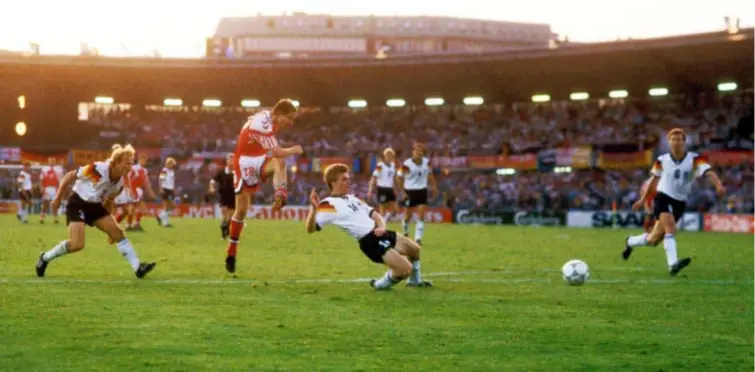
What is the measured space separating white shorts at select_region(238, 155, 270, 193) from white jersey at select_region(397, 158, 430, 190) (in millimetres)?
12004

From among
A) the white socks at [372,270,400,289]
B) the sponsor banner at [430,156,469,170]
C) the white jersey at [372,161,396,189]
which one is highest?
the sponsor banner at [430,156,469,170]

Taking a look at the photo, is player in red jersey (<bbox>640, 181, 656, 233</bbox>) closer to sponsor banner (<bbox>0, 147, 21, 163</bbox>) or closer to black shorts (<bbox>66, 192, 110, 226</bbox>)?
black shorts (<bbox>66, 192, 110, 226</bbox>)

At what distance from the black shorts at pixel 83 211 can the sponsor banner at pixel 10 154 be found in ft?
159

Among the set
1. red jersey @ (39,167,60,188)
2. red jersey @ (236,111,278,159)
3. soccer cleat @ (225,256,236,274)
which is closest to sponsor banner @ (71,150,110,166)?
red jersey @ (39,167,60,188)

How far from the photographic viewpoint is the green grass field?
8250 mm

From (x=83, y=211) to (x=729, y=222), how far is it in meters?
34.5

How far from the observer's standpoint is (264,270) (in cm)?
1655

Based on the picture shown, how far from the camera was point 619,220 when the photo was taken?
4606 centimetres

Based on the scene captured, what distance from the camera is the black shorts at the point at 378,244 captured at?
13.1 metres

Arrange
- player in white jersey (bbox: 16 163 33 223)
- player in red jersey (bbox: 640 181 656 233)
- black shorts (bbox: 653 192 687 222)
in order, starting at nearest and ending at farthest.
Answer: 1. black shorts (bbox: 653 192 687 222)
2. player in red jersey (bbox: 640 181 656 233)
3. player in white jersey (bbox: 16 163 33 223)

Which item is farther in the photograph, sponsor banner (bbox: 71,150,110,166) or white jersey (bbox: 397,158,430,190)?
sponsor banner (bbox: 71,150,110,166)

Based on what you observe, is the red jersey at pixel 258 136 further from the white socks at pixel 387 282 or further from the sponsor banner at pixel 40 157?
the sponsor banner at pixel 40 157

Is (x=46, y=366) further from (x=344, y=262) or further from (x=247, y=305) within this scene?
(x=344, y=262)

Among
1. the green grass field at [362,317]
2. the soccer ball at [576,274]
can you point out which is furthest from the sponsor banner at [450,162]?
the soccer ball at [576,274]
